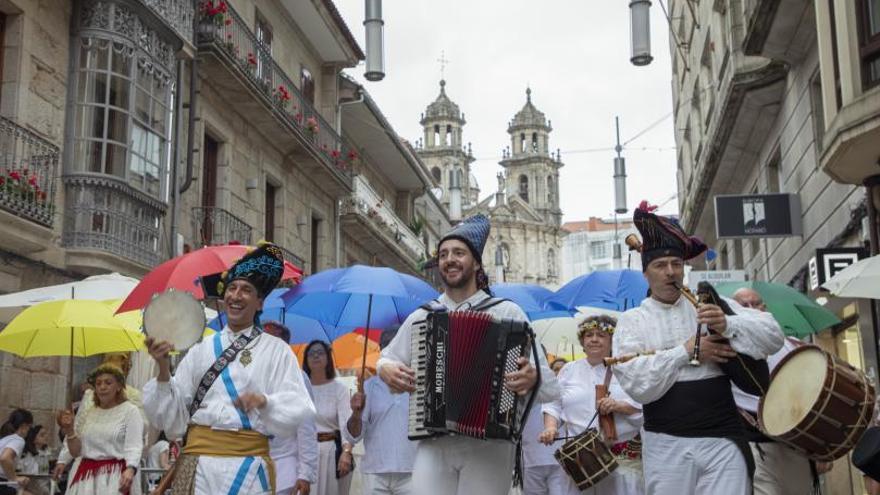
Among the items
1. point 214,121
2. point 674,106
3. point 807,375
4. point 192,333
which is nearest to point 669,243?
point 807,375

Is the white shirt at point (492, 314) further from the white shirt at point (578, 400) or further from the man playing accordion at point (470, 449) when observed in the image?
the white shirt at point (578, 400)

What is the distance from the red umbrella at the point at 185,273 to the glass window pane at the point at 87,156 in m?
5.86

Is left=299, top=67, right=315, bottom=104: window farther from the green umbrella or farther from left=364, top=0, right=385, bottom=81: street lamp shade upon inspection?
the green umbrella

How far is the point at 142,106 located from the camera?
17.2m

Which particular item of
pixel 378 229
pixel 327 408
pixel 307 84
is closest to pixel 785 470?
pixel 327 408

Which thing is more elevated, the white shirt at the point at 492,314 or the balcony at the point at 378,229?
the balcony at the point at 378,229

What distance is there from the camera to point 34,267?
14898 mm

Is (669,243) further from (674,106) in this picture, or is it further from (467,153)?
(467,153)

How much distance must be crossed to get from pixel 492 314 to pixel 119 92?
12506 mm

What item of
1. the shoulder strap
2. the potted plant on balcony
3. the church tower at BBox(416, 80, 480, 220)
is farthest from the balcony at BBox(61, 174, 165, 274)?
the church tower at BBox(416, 80, 480, 220)

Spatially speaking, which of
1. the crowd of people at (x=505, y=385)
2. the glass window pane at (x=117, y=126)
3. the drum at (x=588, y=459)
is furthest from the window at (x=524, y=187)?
the crowd of people at (x=505, y=385)

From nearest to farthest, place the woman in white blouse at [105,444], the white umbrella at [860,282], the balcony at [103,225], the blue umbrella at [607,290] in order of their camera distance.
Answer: the white umbrella at [860,282], the woman in white blouse at [105,444], the blue umbrella at [607,290], the balcony at [103,225]

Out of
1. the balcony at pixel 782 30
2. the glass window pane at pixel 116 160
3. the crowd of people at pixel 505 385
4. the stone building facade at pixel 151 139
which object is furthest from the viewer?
the glass window pane at pixel 116 160

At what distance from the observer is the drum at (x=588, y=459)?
8.08 metres
